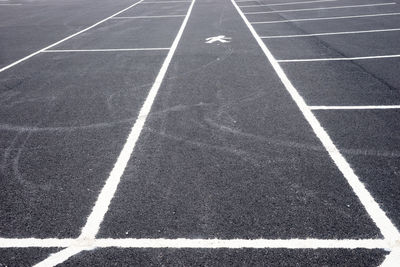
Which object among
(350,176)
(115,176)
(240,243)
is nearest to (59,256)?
(115,176)

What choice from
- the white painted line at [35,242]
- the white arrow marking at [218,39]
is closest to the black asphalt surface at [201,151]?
the white painted line at [35,242]

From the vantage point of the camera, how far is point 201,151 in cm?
459

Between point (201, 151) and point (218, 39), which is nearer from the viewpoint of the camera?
point (201, 151)

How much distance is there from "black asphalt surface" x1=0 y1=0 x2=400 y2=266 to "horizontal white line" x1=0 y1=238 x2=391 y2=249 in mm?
64

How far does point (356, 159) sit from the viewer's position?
4.31m

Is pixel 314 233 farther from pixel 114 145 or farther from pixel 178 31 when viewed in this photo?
pixel 178 31

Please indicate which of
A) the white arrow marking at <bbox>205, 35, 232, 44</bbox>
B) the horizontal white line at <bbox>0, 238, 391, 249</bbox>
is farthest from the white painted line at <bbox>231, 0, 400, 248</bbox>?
the white arrow marking at <bbox>205, 35, 232, 44</bbox>

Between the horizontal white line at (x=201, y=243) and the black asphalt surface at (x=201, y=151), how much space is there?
0.06m

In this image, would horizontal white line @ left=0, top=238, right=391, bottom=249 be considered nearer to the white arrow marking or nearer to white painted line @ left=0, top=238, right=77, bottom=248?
white painted line @ left=0, top=238, right=77, bottom=248

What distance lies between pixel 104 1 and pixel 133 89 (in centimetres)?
1951

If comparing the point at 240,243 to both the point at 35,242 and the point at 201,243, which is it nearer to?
the point at 201,243

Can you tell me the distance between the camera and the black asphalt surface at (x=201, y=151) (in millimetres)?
3264

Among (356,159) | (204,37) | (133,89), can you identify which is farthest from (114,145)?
(204,37)

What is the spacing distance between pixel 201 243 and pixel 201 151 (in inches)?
65.6
